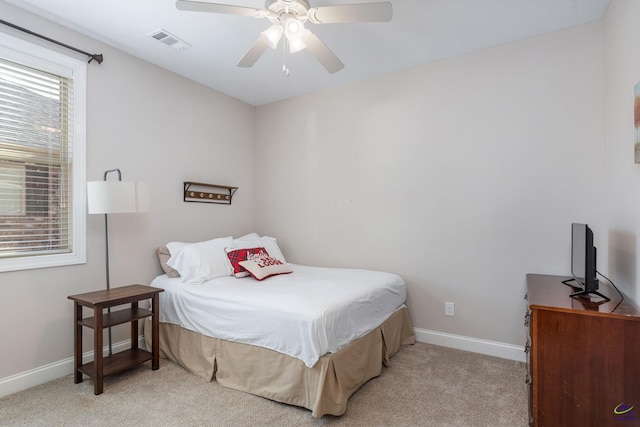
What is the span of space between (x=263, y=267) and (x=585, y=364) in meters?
2.30

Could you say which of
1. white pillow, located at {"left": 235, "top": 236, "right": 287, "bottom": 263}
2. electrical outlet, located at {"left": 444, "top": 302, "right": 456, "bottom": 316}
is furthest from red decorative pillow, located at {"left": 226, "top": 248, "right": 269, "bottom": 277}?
electrical outlet, located at {"left": 444, "top": 302, "right": 456, "bottom": 316}

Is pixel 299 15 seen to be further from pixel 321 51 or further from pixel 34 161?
pixel 34 161

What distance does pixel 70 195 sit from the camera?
2.68 m

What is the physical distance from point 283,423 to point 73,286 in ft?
6.35

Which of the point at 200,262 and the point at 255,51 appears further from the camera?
the point at 200,262

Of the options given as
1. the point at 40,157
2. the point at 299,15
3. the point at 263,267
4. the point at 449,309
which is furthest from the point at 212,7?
the point at 449,309

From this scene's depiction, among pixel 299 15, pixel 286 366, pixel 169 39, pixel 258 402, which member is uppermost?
pixel 169 39

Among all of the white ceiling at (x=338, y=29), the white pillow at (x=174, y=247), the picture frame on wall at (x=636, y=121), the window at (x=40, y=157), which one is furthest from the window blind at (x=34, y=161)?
the picture frame on wall at (x=636, y=121)

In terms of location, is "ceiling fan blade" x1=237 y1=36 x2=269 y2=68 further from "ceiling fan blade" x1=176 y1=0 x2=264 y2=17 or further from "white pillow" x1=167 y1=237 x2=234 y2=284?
"white pillow" x1=167 y1=237 x2=234 y2=284

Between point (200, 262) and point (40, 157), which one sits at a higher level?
point (40, 157)

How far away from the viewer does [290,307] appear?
2.19m

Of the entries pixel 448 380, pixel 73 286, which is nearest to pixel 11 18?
pixel 73 286

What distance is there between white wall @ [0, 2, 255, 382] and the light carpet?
1.45ft

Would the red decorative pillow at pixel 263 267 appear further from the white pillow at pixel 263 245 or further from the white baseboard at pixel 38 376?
the white baseboard at pixel 38 376
